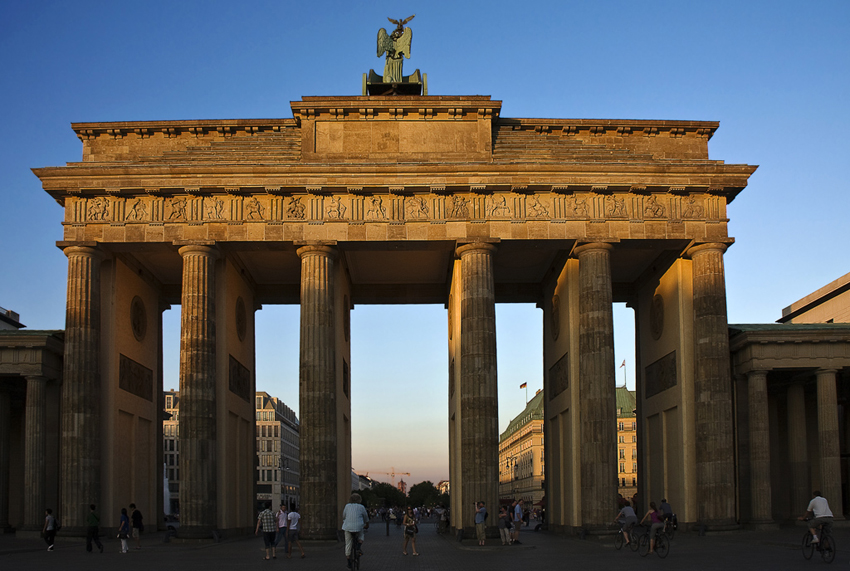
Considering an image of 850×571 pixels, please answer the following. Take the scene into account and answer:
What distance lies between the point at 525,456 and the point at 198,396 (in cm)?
10388

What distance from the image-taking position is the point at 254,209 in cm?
3588

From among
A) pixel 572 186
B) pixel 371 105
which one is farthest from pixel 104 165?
pixel 572 186

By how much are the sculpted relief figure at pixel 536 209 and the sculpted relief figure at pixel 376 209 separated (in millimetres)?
6032

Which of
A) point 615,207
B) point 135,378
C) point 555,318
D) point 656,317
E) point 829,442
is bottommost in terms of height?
point 829,442

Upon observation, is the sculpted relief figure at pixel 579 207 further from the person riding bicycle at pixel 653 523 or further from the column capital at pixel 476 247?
the person riding bicycle at pixel 653 523

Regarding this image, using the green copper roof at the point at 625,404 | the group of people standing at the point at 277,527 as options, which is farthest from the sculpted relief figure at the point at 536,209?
the green copper roof at the point at 625,404

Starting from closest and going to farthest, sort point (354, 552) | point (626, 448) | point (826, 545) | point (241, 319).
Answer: point (354, 552)
point (826, 545)
point (241, 319)
point (626, 448)

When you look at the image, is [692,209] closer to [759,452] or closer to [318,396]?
[759,452]

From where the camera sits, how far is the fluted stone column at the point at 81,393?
33750mm

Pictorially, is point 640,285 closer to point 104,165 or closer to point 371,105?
point 371,105

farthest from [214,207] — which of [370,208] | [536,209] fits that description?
[536,209]

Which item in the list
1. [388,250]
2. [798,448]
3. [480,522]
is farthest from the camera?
[798,448]

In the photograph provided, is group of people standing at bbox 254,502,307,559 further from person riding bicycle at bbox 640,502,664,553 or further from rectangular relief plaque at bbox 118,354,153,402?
rectangular relief plaque at bbox 118,354,153,402

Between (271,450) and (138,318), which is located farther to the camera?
(271,450)
